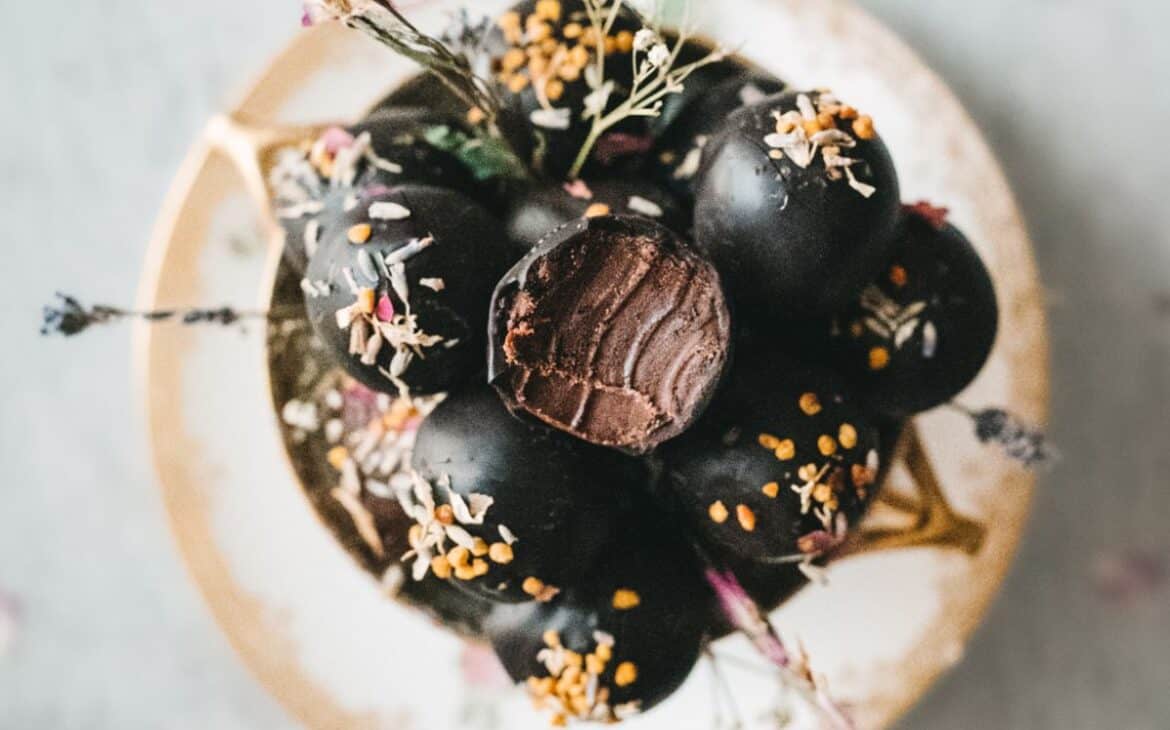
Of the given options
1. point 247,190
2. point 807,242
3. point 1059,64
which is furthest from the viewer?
point 1059,64

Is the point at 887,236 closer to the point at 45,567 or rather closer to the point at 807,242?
the point at 807,242

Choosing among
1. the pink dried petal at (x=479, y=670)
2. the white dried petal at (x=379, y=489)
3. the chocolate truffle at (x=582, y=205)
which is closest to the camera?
the chocolate truffle at (x=582, y=205)

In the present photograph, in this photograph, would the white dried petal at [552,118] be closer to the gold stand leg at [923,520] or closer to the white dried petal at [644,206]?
the white dried petal at [644,206]

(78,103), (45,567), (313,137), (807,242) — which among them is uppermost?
(807,242)

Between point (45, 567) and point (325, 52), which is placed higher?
point (325, 52)

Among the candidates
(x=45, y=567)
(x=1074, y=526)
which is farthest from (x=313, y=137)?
(x=1074, y=526)

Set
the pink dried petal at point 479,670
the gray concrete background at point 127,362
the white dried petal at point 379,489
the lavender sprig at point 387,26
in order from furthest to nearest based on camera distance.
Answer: the gray concrete background at point 127,362, the pink dried petal at point 479,670, the white dried petal at point 379,489, the lavender sprig at point 387,26

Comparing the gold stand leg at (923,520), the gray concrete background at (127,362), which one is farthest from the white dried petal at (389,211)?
the gray concrete background at (127,362)
